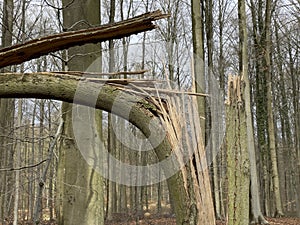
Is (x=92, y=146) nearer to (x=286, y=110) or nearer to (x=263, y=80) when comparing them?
(x=263, y=80)

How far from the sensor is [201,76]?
9703 mm

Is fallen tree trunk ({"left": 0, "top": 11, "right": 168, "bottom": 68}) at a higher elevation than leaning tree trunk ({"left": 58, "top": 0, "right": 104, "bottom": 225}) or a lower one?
higher

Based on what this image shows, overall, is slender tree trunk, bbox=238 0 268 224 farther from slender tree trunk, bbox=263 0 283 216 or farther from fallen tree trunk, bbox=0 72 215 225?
fallen tree trunk, bbox=0 72 215 225

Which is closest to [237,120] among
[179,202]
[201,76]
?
[179,202]

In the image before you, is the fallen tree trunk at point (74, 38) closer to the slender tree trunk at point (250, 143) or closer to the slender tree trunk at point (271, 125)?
the slender tree trunk at point (250, 143)

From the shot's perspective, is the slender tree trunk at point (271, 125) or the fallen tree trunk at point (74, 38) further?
the slender tree trunk at point (271, 125)

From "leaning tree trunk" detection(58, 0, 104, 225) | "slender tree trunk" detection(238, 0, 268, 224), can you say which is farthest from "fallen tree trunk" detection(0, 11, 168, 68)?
"slender tree trunk" detection(238, 0, 268, 224)

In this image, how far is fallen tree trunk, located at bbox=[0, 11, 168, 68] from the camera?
2.05 meters

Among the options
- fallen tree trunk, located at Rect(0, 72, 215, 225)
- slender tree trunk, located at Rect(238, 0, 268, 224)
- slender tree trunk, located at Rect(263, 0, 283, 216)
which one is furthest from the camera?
slender tree trunk, located at Rect(263, 0, 283, 216)

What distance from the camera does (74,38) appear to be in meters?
2.08

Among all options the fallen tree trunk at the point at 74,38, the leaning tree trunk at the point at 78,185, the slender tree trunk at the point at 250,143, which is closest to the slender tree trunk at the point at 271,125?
the slender tree trunk at the point at 250,143

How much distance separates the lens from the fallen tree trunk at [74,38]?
205cm

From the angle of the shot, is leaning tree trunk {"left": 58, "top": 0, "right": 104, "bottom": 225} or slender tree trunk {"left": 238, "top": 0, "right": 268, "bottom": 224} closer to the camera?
leaning tree trunk {"left": 58, "top": 0, "right": 104, "bottom": 225}

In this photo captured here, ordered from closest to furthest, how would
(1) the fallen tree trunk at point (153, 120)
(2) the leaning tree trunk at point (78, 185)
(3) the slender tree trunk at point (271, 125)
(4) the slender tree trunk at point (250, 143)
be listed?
(1) the fallen tree trunk at point (153, 120) < (2) the leaning tree trunk at point (78, 185) < (4) the slender tree trunk at point (250, 143) < (3) the slender tree trunk at point (271, 125)
